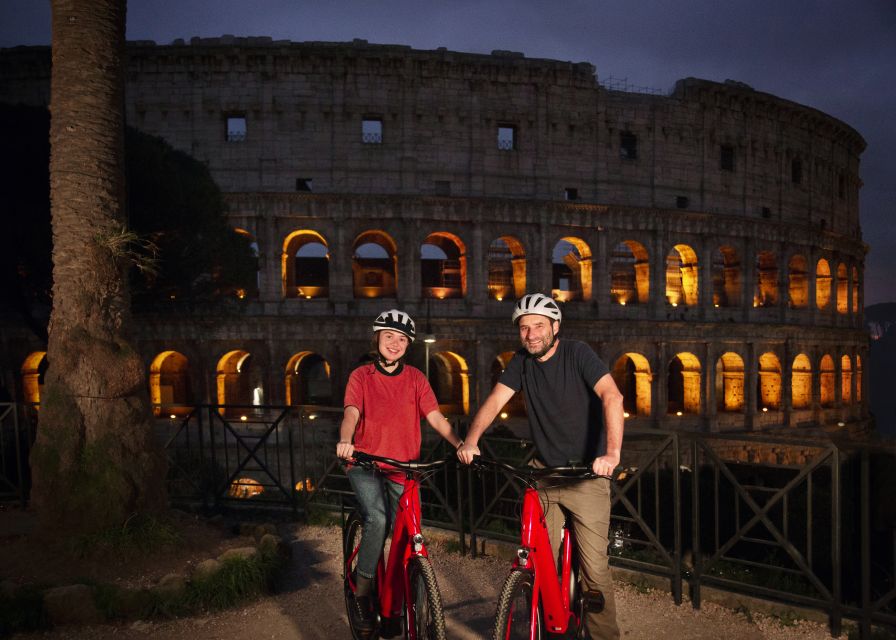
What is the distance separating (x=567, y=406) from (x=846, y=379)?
31353 millimetres

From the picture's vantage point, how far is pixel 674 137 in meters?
24.4

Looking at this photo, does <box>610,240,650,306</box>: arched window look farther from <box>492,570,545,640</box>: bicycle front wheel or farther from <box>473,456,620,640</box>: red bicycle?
<box>492,570,545,640</box>: bicycle front wheel

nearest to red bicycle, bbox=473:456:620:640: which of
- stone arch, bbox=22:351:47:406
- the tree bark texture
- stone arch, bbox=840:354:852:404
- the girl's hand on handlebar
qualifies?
the girl's hand on handlebar

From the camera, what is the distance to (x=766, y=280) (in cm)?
2658

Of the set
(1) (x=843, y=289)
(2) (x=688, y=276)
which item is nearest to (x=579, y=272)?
(2) (x=688, y=276)

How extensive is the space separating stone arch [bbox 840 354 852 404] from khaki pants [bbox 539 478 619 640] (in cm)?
3033

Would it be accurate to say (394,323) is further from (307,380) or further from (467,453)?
(307,380)

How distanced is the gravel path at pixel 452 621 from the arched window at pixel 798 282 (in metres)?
26.7

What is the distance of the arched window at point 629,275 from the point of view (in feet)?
78.7

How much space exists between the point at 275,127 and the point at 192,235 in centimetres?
711

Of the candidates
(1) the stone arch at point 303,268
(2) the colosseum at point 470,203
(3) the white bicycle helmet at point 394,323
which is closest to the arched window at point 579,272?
(2) the colosseum at point 470,203

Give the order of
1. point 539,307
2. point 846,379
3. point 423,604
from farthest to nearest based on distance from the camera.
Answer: point 846,379, point 539,307, point 423,604

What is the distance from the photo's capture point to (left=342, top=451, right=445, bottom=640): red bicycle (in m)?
3.12

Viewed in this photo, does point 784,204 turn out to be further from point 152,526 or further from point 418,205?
point 152,526
